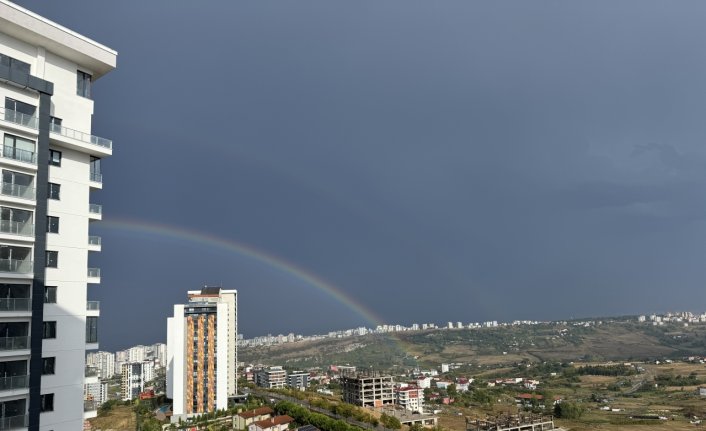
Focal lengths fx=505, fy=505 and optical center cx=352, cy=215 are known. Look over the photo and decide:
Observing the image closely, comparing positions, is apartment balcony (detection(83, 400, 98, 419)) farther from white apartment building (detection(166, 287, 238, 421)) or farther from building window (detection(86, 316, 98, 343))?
white apartment building (detection(166, 287, 238, 421))

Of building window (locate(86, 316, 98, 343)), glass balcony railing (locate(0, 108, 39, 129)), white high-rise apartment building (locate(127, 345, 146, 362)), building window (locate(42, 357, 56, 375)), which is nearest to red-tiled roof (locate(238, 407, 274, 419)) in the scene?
building window (locate(86, 316, 98, 343))

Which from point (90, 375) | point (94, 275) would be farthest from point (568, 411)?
point (94, 275)

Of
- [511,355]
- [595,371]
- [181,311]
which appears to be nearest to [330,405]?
[181,311]

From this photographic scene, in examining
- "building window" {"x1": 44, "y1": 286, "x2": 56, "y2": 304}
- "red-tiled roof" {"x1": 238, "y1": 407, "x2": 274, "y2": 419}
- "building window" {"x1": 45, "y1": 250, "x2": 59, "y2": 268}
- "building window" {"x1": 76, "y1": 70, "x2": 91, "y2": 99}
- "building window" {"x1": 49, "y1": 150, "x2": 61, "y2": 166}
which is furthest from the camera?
"red-tiled roof" {"x1": 238, "y1": 407, "x2": 274, "y2": 419}

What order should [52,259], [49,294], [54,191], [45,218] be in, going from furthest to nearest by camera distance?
[54,191] → [52,259] → [49,294] → [45,218]

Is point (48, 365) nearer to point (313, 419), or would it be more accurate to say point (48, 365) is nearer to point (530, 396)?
point (313, 419)

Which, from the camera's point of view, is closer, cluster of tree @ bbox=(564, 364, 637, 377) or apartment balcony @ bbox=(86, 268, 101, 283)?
apartment balcony @ bbox=(86, 268, 101, 283)

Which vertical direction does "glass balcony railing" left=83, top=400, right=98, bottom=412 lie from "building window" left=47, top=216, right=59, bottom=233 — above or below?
below
